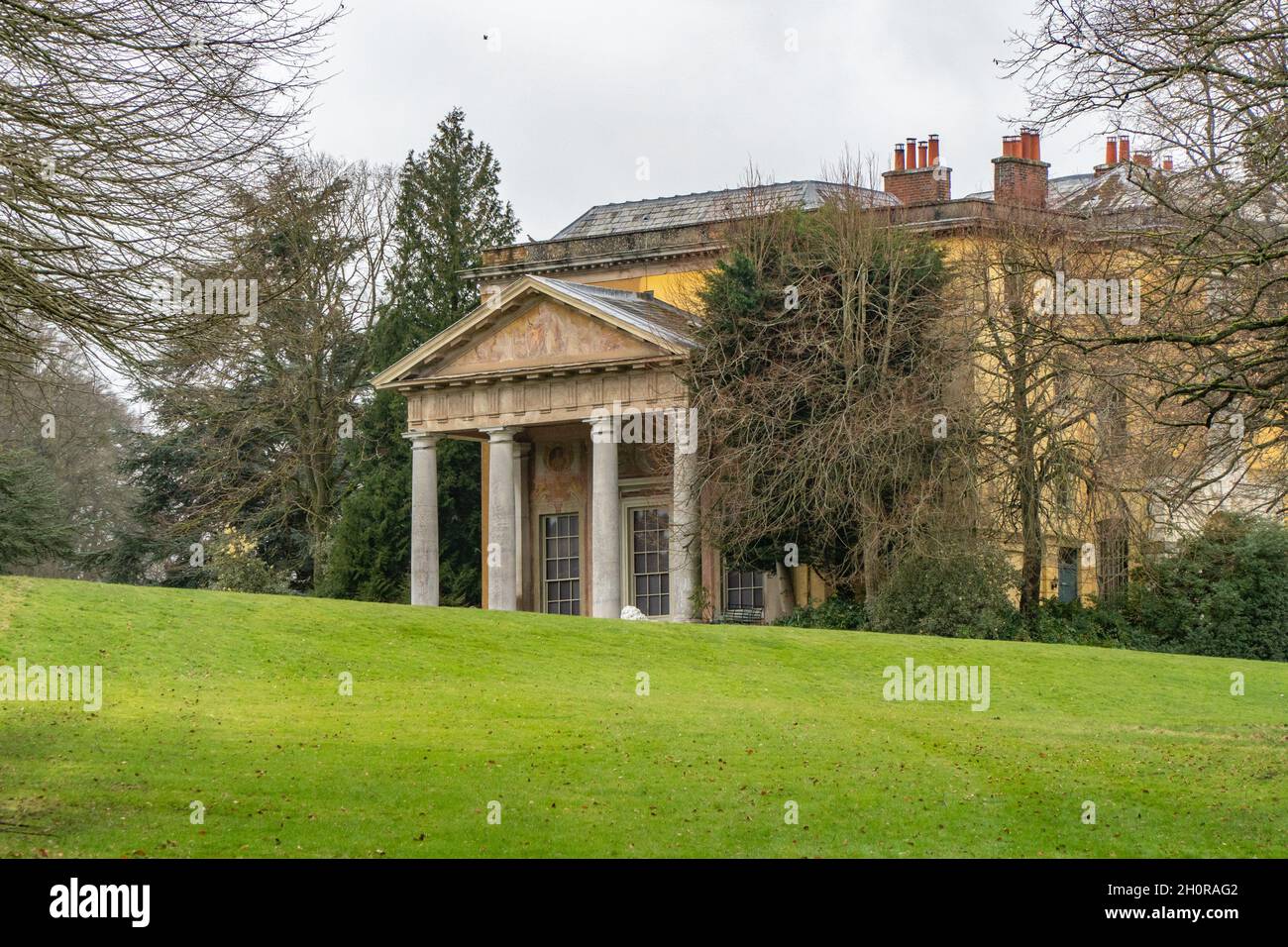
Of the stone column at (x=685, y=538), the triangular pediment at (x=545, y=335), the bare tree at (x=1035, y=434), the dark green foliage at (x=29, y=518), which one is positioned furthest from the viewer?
the dark green foliage at (x=29, y=518)

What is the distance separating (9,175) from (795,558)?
2441 cm

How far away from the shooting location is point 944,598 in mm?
32844

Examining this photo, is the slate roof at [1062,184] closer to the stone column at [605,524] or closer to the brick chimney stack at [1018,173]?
the brick chimney stack at [1018,173]

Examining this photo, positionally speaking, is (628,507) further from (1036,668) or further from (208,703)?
(208,703)

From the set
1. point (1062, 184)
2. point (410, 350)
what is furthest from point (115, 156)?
point (1062, 184)

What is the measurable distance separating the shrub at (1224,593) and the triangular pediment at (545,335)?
11.8m

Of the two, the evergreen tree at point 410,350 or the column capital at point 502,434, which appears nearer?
the column capital at point 502,434

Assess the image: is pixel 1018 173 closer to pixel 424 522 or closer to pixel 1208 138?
pixel 424 522

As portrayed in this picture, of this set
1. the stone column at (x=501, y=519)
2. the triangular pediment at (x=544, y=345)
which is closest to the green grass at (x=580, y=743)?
the triangular pediment at (x=544, y=345)

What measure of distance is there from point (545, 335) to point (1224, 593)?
1649 centimetres

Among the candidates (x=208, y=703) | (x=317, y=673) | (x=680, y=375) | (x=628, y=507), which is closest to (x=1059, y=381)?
(x=680, y=375)

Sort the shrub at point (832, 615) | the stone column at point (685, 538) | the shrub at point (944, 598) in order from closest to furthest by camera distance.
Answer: the shrub at point (944, 598) → the shrub at point (832, 615) → the stone column at point (685, 538)

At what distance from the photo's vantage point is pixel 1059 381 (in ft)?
112

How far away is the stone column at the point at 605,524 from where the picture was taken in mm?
37562
